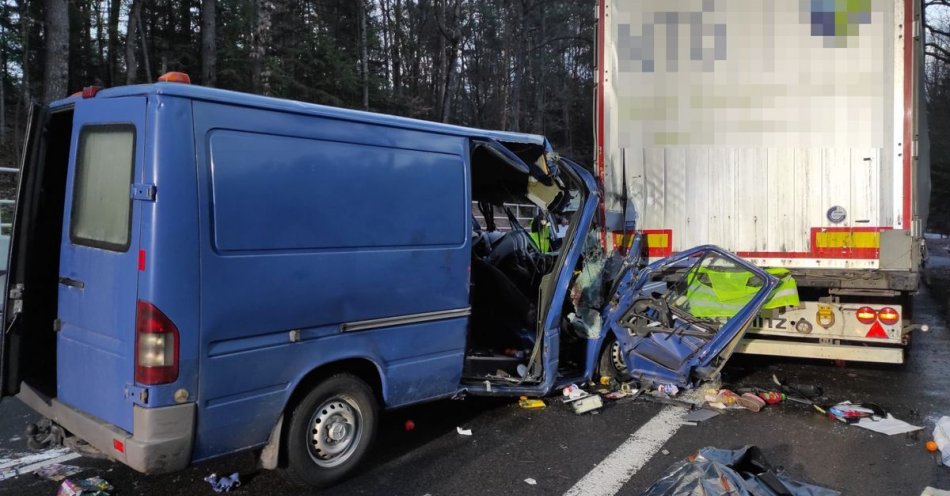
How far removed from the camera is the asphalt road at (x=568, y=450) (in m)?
3.98

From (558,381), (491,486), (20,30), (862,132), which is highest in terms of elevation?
(20,30)

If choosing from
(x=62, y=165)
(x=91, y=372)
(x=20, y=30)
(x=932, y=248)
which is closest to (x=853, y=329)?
(x=91, y=372)

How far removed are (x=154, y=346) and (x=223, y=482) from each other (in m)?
1.16

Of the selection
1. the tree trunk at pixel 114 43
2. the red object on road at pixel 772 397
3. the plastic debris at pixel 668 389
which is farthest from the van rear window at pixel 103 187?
the tree trunk at pixel 114 43

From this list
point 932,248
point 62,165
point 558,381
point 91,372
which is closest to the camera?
point 91,372

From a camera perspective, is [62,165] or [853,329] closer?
[62,165]

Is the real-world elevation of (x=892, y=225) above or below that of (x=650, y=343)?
above

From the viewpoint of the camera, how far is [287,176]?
3605 millimetres

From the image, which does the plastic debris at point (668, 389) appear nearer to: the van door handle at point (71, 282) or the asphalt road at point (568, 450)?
the asphalt road at point (568, 450)

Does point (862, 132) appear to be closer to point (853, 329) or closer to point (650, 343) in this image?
point (853, 329)

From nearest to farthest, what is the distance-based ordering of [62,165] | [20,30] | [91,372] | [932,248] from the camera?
[91,372] < [62,165] < [20,30] < [932,248]

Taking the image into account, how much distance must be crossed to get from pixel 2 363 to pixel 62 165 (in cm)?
117

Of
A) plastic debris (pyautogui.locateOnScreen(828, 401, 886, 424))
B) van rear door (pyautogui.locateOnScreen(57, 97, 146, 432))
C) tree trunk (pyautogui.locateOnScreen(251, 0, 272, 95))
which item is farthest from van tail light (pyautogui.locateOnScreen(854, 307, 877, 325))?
tree trunk (pyautogui.locateOnScreen(251, 0, 272, 95))

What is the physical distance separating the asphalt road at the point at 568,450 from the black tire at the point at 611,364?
19.7 inches
